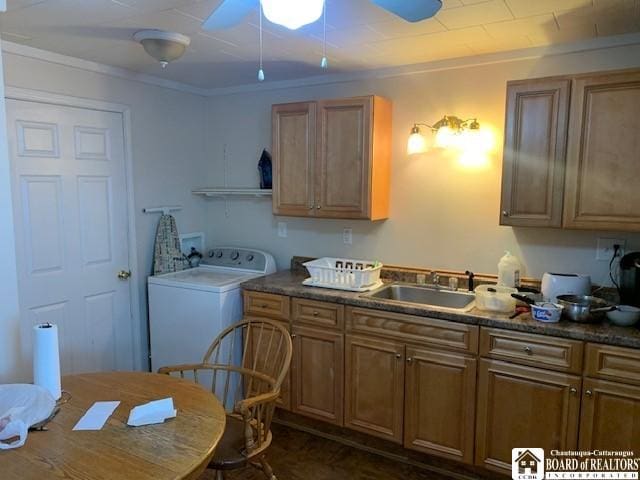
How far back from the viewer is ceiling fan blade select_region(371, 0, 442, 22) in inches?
56.2

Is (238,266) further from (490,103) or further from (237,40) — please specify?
(490,103)

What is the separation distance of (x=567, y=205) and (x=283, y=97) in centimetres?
210

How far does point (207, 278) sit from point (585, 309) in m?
2.34

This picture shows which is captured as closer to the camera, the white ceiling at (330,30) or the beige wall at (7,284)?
the beige wall at (7,284)

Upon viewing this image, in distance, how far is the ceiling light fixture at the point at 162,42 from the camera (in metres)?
2.39

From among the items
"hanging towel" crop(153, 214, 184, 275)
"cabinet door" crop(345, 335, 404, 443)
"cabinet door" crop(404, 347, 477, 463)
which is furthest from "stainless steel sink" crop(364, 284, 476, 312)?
"hanging towel" crop(153, 214, 184, 275)

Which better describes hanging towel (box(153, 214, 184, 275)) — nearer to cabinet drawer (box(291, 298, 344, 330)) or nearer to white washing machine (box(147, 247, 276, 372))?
white washing machine (box(147, 247, 276, 372))

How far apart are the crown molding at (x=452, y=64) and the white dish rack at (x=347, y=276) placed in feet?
4.16

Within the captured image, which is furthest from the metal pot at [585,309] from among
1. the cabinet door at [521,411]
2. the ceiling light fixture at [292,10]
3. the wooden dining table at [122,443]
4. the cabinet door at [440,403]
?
the ceiling light fixture at [292,10]

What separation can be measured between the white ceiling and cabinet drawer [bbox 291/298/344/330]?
148 centimetres

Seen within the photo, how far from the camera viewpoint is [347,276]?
9.66ft

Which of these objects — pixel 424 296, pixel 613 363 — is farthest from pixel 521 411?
pixel 424 296

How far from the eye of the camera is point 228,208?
3.87m

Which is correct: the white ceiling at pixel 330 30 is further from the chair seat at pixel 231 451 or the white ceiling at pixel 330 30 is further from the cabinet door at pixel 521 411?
the chair seat at pixel 231 451
